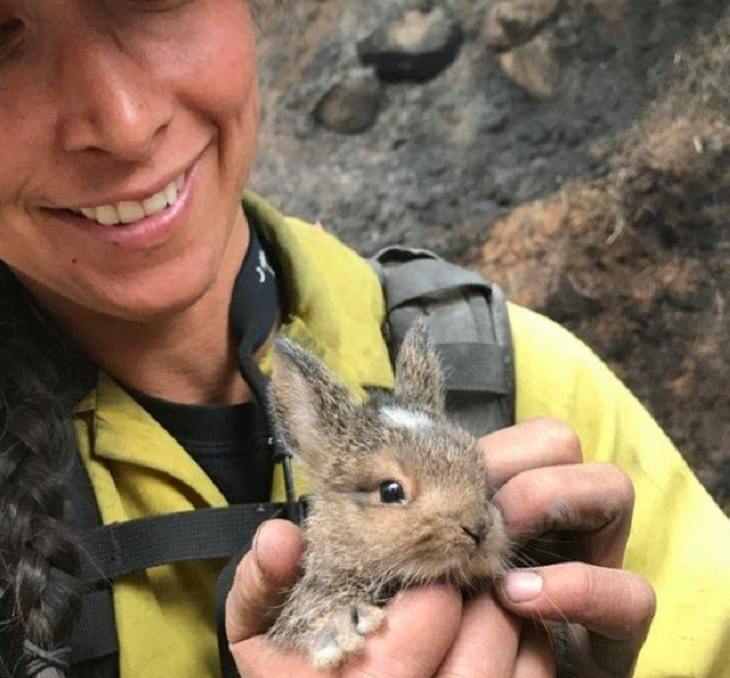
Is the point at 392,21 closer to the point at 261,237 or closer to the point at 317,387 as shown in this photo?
the point at 261,237

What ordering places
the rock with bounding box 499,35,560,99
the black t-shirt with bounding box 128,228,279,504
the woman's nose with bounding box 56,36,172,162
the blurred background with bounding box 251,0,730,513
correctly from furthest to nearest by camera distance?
the rock with bounding box 499,35,560,99 < the blurred background with bounding box 251,0,730,513 < the black t-shirt with bounding box 128,228,279,504 < the woman's nose with bounding box 56,36,172,162

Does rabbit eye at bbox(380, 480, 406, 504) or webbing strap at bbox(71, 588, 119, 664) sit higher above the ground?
rabbit eye at bbox(380, 480, 406, 504)

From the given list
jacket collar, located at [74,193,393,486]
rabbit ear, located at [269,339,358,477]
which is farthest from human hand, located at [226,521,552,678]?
jacket collar, located at [74,193,393,486]

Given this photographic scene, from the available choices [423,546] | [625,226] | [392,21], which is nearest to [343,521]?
[423,546]

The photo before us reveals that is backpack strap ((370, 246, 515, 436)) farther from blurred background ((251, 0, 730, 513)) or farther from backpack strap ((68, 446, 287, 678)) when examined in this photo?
blurred background ((251, 0, 730, 513))

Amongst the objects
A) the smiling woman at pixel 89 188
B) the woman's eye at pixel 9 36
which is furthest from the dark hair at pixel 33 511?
the woman's eye at pixel 9 36
